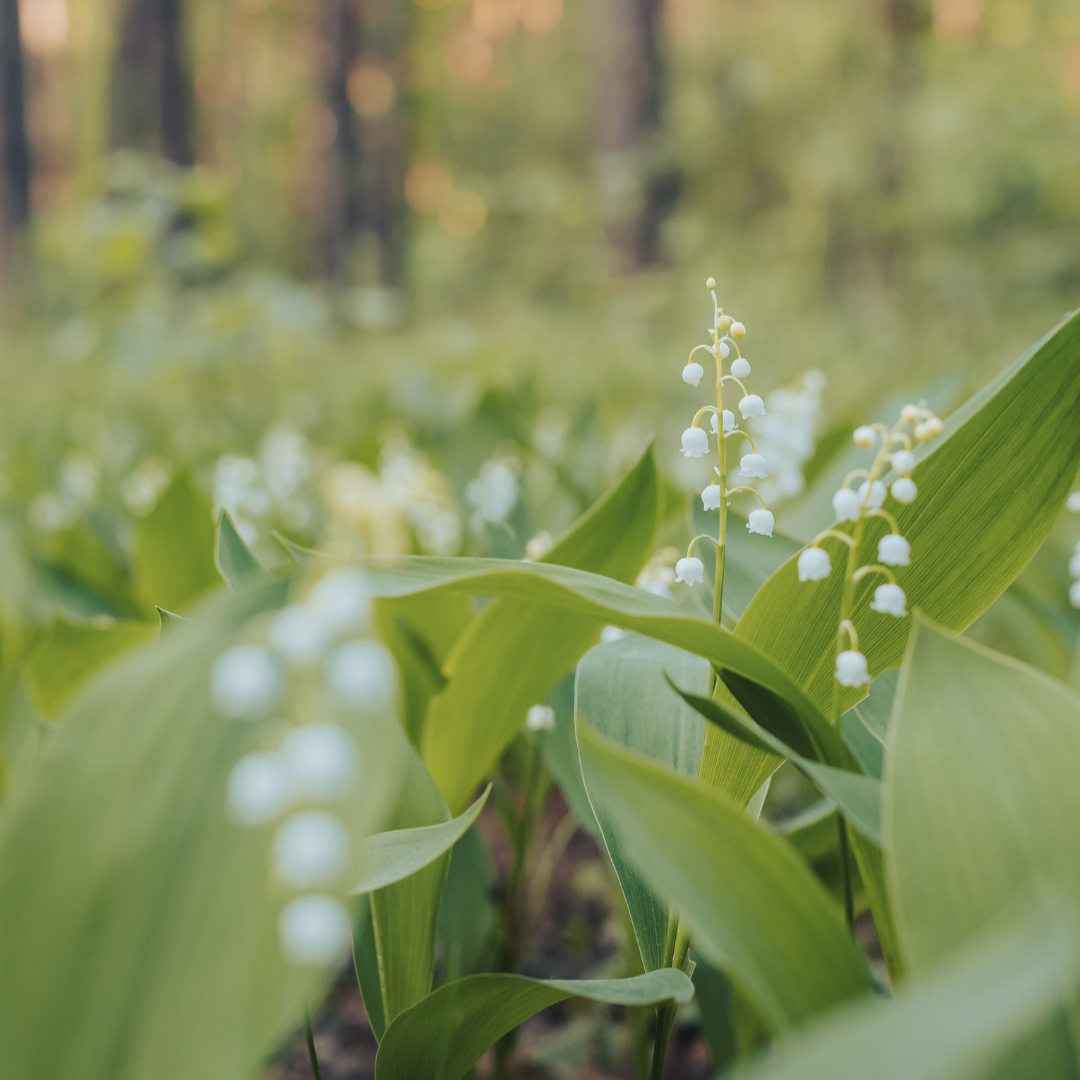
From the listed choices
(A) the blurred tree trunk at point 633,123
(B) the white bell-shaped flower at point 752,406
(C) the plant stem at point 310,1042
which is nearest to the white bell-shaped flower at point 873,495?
(B) the white bell-shaped flower at point 752,406

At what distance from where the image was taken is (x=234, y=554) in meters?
0.96

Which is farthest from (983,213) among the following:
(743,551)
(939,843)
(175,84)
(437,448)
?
(939,843)

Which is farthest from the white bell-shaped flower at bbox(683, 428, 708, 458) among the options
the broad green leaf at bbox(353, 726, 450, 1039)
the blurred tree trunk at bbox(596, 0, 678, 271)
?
the blurred tree trunk at bbox(596, 0, 678, 271)

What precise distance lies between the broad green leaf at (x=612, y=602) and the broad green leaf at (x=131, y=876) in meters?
0.21

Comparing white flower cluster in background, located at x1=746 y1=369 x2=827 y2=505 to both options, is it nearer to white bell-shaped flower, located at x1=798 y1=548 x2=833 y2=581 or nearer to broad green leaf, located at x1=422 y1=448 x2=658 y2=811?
broad green leaf, located at x1=422 y1=448 x2=658 y2=811

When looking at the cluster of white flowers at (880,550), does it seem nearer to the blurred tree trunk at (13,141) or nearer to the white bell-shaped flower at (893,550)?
the white bell-shaped flower at (893,550)

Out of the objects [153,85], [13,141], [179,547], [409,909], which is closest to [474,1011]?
[409,909]

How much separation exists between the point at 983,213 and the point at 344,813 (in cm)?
918

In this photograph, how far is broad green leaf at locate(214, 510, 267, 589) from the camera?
93 cm

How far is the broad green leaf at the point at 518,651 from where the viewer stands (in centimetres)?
93

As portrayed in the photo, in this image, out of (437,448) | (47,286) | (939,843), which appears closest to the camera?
(939,843)

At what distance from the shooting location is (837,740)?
2.33 ft

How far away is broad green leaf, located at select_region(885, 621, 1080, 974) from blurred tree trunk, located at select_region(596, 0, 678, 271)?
640cm

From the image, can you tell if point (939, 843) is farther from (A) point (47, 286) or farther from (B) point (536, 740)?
(A) point (47, 286)
